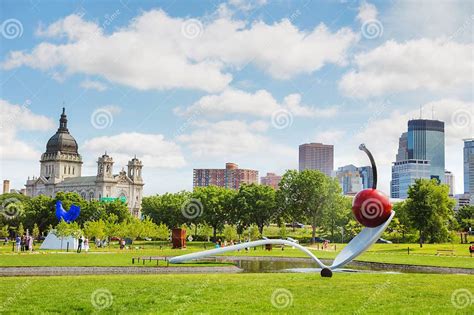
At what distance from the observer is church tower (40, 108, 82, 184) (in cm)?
18477

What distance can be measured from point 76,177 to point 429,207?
5441 inches

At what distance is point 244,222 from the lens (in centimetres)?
9125

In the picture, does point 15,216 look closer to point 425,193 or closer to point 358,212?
point 425,193

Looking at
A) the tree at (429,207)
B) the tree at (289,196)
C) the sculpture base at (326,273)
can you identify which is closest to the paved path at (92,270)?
the sculpture base at (326,273)

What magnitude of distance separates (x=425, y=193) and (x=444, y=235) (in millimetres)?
6660

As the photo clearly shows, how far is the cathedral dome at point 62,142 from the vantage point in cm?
18538

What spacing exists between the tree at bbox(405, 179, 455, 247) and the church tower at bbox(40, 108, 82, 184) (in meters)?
138

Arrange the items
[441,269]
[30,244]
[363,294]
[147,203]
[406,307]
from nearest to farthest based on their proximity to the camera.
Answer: [406,307], [363,294], [441,269], [30,244], [147,203]

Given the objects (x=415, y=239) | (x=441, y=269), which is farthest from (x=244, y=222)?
(x=441, y=269)

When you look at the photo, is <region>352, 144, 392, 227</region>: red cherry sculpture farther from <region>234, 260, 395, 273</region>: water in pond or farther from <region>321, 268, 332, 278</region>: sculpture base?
<region>234, 260, 395, 273</region>: water in pond

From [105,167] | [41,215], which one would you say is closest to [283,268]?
[41,215]

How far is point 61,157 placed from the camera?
18512 centimetres

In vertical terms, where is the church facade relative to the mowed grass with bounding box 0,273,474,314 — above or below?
above

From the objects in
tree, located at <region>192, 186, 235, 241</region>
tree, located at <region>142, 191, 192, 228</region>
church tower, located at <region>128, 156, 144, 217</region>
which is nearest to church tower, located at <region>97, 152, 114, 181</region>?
church tower, located at <region>128, 156, 144, 217</region>
